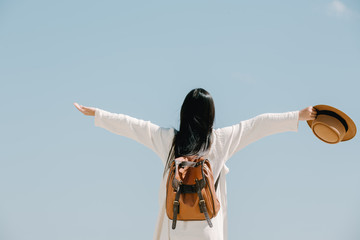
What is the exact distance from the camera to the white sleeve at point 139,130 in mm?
3660

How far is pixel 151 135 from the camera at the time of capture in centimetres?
373

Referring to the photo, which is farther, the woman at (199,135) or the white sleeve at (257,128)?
the white sleeve at (257,128)

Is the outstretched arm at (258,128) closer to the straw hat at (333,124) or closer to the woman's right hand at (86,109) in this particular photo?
the straw hat at (333,124)

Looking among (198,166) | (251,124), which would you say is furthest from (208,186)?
(251,124)

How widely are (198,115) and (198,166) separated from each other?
15.5 inches

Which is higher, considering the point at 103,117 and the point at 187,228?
the point at 103,117

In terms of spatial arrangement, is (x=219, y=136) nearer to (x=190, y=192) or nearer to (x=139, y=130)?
(x=190, y=192)

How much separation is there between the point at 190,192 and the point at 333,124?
4.46 ft

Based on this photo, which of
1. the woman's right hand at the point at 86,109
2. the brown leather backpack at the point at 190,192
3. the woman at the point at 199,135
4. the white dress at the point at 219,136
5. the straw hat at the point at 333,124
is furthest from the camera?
the woman's right hand at the point at 86,109

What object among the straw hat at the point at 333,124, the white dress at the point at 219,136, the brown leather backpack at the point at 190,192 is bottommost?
the brown leather backpack at the point at 190,192

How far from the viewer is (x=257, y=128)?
12.1ft

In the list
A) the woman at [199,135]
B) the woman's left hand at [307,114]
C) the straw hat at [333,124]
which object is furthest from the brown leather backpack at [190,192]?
the straw hat at [333,124]

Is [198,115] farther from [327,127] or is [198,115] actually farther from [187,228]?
[327,127]

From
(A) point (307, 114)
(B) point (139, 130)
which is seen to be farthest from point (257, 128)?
(B) point (139, 130)
